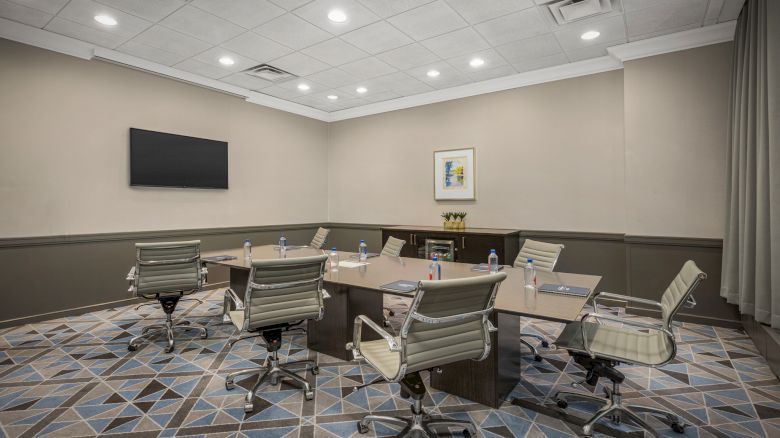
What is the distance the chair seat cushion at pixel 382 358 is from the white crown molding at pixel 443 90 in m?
4.54

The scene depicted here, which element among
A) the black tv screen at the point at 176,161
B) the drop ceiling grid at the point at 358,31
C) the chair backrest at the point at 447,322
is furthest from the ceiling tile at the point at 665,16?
the black tv screen at the point at 176,161

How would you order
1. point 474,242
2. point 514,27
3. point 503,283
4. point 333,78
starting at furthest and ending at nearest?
point 333,78 → point 474,242 → point 514,27 → point 503,283

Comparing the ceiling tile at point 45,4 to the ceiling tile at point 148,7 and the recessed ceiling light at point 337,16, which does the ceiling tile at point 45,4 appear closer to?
the ceiling tile at point 148,7

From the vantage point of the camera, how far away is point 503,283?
2818mm

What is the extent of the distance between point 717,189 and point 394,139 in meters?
4.64

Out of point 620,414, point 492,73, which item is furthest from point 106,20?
point 620,414

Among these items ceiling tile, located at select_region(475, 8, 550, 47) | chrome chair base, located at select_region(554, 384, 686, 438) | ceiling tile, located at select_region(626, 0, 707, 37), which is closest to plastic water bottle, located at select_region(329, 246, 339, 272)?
chrome chair base, located at select_region(554, 384, 686, 438)

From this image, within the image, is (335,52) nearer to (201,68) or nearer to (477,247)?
(201,68)

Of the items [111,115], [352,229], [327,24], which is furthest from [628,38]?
[111,115]

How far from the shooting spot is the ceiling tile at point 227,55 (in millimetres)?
4707

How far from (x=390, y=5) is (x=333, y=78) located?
2.22 meters

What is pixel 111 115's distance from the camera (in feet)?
15.9

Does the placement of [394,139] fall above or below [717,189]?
above

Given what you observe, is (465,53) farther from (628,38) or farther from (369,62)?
(628,38)
